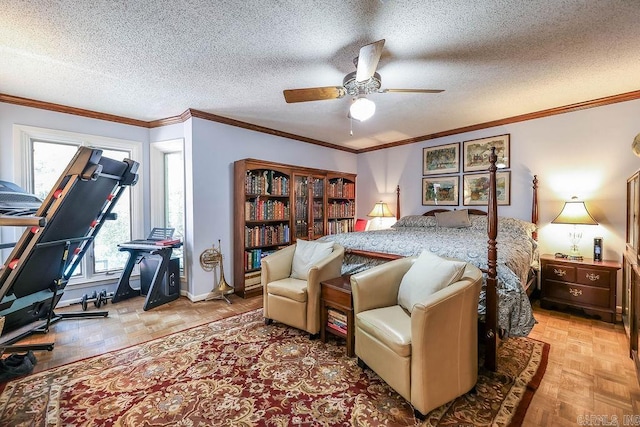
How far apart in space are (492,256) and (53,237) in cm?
353

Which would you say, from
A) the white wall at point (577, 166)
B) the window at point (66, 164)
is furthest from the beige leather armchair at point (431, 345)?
the window at point (66, 164)

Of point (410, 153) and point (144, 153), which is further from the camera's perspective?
point (410, 153)

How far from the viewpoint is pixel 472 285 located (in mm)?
1678

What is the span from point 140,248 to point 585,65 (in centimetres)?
502

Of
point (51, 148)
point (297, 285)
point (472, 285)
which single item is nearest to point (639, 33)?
point (472, 285)

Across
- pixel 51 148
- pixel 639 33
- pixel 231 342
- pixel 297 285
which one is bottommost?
pixel 231 342

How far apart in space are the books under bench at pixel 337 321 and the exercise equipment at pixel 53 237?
2.25 metres

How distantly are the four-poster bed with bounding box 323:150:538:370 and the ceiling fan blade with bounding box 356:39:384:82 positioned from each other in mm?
1115

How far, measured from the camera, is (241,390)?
189cm

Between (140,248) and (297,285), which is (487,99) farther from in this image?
(140,248)

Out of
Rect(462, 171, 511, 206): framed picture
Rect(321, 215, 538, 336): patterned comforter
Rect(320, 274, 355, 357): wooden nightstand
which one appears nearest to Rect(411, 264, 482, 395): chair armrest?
Rect(321, 215, 538, 336): patterned comforter

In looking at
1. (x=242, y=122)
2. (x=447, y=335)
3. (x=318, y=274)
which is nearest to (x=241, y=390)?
(x=318, y=274)

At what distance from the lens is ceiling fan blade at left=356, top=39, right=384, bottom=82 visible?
67.6 inches

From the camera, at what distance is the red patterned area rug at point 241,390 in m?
1.64
